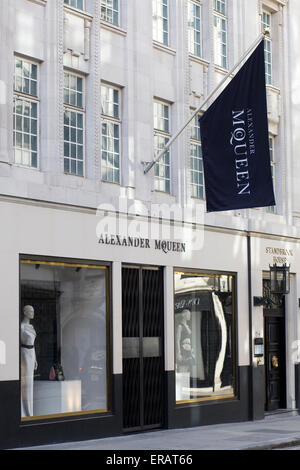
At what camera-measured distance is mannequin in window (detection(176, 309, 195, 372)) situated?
70.8ft

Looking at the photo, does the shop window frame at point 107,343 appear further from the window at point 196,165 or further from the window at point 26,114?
the window at point 196,165

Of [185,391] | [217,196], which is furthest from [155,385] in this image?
[217,196]

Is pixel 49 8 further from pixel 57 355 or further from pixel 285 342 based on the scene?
pixel 285 342

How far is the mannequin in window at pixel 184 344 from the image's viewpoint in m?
21.6

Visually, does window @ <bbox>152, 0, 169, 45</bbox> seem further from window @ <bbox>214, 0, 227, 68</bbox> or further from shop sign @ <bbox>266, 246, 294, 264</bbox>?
shop sign @ <bbox>266, 246, 294, 264</bbox>

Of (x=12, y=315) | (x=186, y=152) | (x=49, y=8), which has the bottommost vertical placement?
(x=12, y=315)

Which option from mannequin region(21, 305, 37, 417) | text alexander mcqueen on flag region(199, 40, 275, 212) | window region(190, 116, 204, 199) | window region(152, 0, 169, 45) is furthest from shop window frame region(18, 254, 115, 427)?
window region(152, 0, 169, 45)

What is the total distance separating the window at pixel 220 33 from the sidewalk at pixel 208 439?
29.3 ft

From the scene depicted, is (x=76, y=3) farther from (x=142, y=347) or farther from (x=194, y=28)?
(x=142, y=347)

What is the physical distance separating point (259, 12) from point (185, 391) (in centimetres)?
1048

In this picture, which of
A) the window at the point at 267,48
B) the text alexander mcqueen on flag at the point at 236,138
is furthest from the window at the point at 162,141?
the window at the point at 267,48

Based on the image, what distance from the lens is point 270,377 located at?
25.6 m

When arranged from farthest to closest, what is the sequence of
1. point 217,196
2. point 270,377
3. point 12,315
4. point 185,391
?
point 270,377
point 185,391
point 217,196
point 12,315

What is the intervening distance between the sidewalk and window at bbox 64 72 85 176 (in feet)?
17.4
